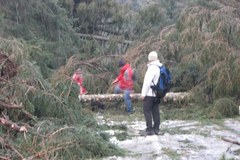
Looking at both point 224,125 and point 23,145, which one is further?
point 224,125

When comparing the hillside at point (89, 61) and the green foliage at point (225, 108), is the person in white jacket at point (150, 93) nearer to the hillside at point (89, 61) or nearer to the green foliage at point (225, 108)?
the hillside at point (89, 61)

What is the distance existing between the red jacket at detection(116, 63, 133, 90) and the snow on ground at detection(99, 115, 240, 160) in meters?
2.05

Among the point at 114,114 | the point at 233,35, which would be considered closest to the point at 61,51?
the point at 114,114

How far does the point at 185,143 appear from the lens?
7.62 m

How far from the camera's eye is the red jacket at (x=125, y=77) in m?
11.4

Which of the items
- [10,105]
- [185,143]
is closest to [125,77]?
[185,143]

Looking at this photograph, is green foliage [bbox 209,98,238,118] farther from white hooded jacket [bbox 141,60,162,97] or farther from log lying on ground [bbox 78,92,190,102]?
white hooded jacket [bbox 141,60,162,97]

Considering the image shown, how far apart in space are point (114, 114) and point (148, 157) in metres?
5.45

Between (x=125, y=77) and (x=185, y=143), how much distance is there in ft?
13.8

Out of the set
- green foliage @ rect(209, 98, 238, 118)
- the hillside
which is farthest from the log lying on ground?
green foliage @ rect(209, 98, 238, 118)

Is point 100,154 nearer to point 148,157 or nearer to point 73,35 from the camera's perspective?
point 148,157

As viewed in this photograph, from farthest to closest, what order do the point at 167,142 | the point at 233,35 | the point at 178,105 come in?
the point at 178,105 → the point at 233,35 → the point at 167,142

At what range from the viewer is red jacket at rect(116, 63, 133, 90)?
1144 cm

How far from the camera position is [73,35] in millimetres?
19125
